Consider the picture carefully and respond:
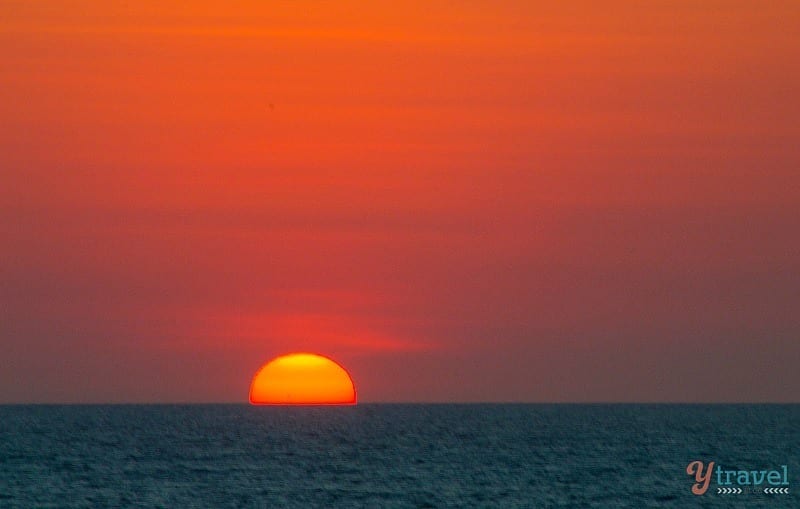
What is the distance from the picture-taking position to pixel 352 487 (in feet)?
260

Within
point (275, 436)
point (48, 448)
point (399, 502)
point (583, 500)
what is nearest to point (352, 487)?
point (399, 502)

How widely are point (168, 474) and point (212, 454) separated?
934 inches

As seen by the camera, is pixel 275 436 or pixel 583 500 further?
pixel 275 436

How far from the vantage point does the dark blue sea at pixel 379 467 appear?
72.2m

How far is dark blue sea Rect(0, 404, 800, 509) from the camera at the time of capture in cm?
7225

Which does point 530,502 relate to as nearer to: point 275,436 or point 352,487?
point 352,487

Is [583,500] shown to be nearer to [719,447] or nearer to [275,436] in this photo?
[719,447]

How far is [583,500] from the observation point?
2813 inches

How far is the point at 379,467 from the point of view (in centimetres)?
9588

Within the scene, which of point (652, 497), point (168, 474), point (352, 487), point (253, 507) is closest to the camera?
point (253, 507)

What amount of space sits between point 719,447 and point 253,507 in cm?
6962

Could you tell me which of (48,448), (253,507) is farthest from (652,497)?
(48,448)

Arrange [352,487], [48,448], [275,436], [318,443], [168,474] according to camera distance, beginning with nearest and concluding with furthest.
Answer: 1. [352,487]
2. [168,474]
3. [48,448]
4. [318,443]
5. [275,436]

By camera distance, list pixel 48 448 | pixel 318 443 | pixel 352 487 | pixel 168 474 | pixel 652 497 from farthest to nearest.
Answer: pixel 318 443 → pixel 48 448 → pixel 168 474 → pixel 352 487 → pixel 652 497
